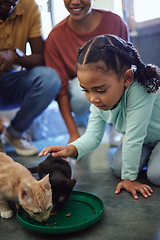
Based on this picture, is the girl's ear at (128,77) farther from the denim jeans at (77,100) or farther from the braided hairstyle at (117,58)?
the denim jeans at (77,100)

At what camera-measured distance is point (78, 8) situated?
1.16 meters

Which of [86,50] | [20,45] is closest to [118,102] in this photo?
[86,50]

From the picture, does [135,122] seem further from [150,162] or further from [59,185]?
[59,185]

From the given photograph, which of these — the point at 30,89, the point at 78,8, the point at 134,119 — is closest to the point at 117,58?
the point at 134,119

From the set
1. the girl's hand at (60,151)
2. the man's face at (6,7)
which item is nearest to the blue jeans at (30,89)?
the man's face at (6,7)

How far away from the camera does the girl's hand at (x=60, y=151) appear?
863 millimetres

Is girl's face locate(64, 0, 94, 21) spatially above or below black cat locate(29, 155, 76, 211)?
above

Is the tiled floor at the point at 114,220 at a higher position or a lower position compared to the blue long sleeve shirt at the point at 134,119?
lower

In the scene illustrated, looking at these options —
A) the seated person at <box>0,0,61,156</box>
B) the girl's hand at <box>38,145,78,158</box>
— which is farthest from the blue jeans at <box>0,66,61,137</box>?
the girl's hand at <box>38,145,78,158</box>

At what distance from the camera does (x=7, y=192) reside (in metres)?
0.77

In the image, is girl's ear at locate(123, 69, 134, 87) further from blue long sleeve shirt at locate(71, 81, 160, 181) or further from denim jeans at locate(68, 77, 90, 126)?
denim jeans at locate(68, 77, 90, 126)

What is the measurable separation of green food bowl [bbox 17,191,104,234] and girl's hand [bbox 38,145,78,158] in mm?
135

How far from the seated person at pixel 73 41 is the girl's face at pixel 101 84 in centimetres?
39

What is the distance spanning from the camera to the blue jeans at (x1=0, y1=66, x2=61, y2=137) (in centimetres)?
142
